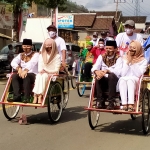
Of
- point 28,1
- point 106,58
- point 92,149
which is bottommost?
point 92,149

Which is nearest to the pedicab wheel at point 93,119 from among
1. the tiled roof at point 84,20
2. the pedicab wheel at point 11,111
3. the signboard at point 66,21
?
the pedicab wheel at point 11,111

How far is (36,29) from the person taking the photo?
135ft

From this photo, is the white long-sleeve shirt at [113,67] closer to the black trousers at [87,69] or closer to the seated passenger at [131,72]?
the seated passenger at [131,72]

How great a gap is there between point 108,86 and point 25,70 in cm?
189

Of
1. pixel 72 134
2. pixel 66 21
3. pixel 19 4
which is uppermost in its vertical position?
pixel 66 21

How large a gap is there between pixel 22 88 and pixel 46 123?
92 centimetres

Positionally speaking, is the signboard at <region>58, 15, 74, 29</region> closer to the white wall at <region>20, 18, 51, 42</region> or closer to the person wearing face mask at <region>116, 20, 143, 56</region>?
the white wall at <region>20, 18, 51, 42</region>

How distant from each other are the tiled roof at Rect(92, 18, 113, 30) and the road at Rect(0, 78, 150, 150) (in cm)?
4776

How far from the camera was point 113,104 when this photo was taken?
7.28m

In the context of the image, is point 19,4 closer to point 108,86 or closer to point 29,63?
point 29,63

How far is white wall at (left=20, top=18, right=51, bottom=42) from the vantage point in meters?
40.5

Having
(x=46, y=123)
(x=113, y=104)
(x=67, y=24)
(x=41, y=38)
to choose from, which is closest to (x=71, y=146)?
(x=113, y=104)

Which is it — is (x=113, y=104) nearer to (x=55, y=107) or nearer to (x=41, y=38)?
(x=55, y=107)

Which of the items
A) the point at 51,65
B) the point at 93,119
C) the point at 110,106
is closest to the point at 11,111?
the point at 51,65
